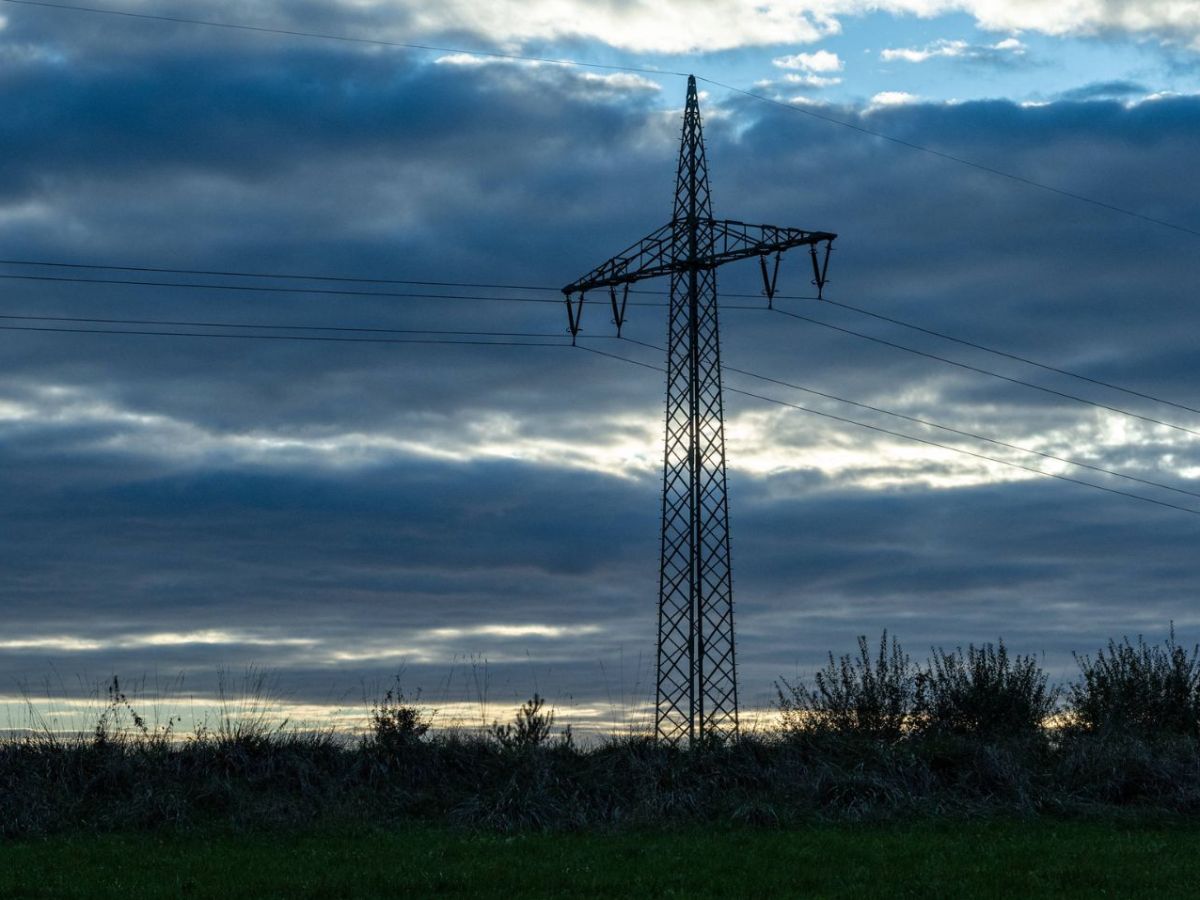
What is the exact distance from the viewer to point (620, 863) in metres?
18.2

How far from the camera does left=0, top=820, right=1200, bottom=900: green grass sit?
16.7 m

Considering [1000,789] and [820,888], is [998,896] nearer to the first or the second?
[820,888]

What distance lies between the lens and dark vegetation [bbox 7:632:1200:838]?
73.5 feet

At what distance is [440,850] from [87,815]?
24.7 feet

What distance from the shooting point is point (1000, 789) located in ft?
79.0

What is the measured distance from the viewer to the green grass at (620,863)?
16.7 m

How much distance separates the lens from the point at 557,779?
23453 millimetres

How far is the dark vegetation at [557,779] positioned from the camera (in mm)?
22406

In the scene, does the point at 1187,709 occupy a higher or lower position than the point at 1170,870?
higher

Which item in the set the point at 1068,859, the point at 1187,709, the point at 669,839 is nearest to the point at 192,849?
the point at 669,839

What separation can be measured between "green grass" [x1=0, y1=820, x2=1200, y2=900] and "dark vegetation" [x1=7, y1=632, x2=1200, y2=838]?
1.12 m

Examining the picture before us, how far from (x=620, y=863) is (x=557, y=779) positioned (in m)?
5.37

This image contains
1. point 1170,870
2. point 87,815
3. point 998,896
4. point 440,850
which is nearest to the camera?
point 998,896

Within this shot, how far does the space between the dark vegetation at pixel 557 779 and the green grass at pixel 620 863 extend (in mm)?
1117
